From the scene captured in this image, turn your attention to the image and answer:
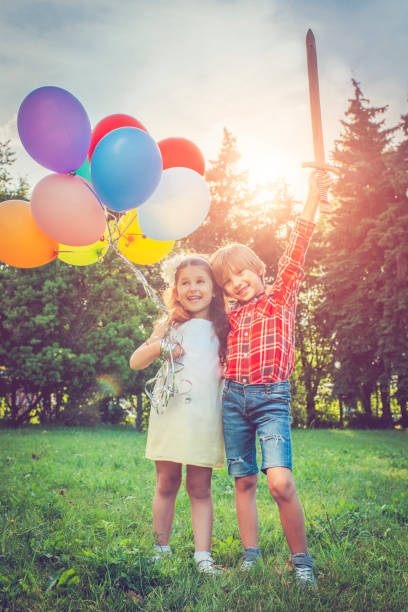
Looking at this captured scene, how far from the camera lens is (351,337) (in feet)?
46.8

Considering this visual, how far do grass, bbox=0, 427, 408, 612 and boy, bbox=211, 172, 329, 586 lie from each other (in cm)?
22

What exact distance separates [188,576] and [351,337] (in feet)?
43.2

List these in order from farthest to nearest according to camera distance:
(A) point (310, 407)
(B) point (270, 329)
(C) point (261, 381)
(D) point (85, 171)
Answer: (A) point (310, 407) → (D) point (85, 171) → (B) point (270, 329) → (C) point (261, 381)

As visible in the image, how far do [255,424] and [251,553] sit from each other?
0.66 meters

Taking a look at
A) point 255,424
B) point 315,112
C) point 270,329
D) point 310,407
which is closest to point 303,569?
point 255,424

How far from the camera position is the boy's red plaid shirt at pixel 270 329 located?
2.33 m

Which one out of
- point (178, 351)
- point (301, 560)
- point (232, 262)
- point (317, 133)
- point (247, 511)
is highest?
point (317, 133)

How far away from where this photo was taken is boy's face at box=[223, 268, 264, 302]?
2543mm

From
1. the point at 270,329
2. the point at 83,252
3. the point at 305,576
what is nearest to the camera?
the point at 305,576

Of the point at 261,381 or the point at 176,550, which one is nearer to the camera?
the point at 261,381

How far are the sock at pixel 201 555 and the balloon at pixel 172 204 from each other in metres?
1.78

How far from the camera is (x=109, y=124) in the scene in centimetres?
266

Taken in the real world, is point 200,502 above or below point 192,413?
below

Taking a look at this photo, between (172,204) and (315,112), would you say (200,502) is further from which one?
(315,112)
